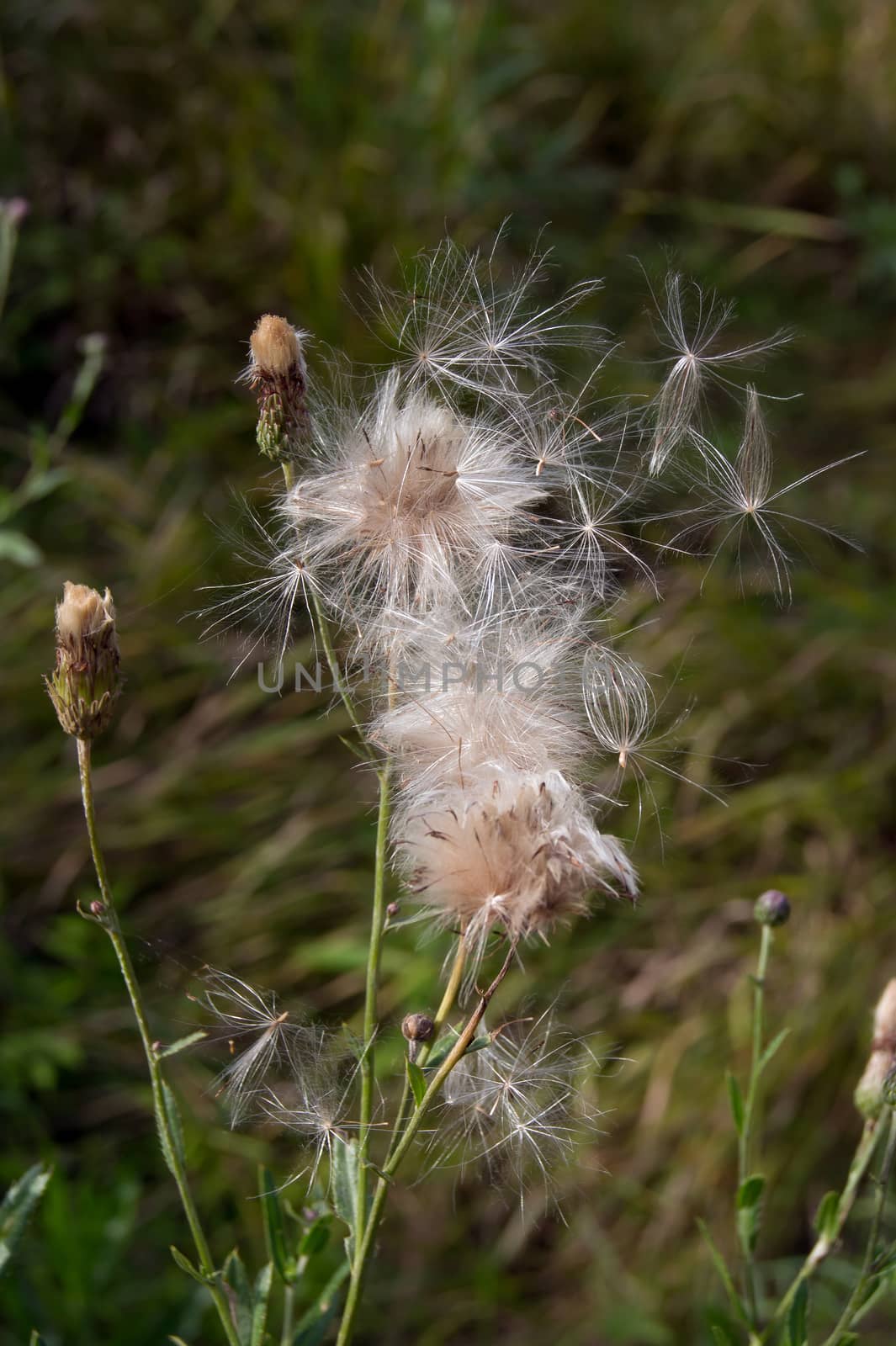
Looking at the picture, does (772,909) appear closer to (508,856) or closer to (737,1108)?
(737,1108)

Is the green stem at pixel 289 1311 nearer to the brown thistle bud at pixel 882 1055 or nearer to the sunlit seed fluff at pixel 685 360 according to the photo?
the brown thistle bud at pixel 882 1055

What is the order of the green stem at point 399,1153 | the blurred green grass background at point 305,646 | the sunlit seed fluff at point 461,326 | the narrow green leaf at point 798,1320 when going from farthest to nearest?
the blurred green grass background at point 305,646
the sunlit seed fluff at point 461,326
the narrow green leaf at point 798,1320
the green stem at point 399,1153

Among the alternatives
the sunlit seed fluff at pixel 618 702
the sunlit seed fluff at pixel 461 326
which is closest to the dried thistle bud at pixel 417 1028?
the sunlit seed fluff at pixel 618 702

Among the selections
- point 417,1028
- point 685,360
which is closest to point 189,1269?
point 417,1028

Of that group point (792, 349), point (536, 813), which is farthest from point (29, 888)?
point (792, 349)

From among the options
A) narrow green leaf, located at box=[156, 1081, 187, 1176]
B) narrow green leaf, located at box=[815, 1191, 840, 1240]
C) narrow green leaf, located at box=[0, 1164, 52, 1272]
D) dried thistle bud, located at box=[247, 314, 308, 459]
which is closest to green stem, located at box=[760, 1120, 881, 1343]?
narrow green leaf, located at box=[815, 1191, 840, 1240]

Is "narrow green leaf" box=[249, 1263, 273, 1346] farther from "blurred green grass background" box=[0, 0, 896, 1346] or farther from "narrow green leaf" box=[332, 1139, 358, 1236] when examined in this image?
"blurred green grass background" box=[0, 0, 896, 1346]
